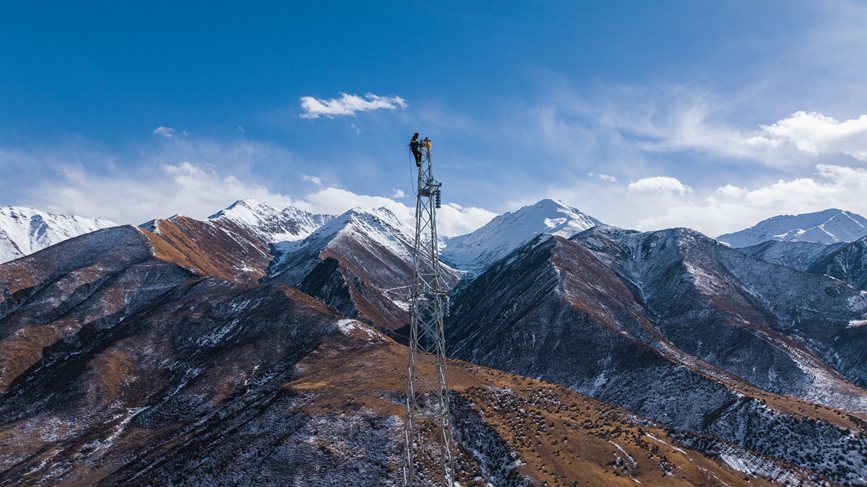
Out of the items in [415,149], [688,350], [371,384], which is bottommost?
[688,350]

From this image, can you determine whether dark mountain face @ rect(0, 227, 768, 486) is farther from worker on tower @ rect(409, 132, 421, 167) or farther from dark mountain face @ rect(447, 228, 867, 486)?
worker on tower @ rect(409, 132, 421, 167)

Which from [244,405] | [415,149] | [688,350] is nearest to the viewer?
[415,149]

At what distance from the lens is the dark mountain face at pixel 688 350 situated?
103250 millimetres

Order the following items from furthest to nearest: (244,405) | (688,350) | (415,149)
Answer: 1. (688,350)
2. (244,405)
3. (415,149)

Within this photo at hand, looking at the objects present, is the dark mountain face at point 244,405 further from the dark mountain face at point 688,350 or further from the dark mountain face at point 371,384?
the dark mountain face at point 688,350

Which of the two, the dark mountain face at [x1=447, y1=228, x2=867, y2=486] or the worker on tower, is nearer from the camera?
the worker on tower

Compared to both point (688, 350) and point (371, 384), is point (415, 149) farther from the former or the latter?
point (688, 350)

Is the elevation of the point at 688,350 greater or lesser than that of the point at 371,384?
lesser

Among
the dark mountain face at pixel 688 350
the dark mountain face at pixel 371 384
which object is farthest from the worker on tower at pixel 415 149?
the dark mountain face at pixel 688 350

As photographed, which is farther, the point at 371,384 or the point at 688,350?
the point at 688,350

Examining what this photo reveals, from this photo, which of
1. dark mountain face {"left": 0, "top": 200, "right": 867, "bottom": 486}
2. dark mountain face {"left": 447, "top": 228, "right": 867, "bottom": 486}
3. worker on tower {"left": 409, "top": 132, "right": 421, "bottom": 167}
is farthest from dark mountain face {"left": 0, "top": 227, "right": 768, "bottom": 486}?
worker on tower {"left": 409, "top": 132, "right": 421, "bottom": 167}

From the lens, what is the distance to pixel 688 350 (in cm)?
16462

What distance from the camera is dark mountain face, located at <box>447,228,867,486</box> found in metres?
103

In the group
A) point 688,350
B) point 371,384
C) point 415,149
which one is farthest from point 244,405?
point 688,350
